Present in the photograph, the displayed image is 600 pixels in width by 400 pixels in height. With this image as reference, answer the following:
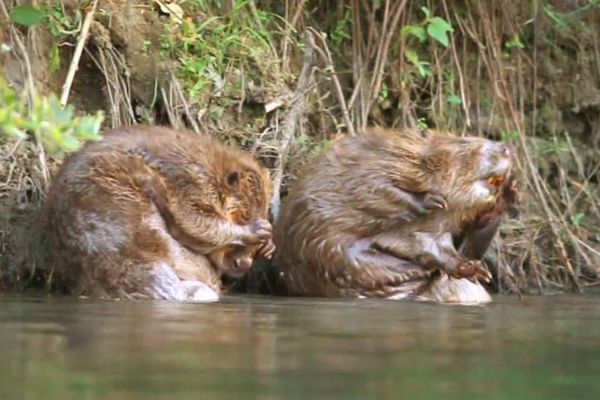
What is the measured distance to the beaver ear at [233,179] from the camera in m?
5.79

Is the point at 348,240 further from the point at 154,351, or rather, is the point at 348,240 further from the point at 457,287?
the point at 154,351

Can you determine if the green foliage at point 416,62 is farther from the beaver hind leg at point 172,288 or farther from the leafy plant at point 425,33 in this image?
the beaver hind leg at point 172,288

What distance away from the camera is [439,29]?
6992 mm

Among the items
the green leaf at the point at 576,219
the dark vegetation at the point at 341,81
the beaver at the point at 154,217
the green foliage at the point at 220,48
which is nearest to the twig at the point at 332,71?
the dark vegetation at the point at 341,81

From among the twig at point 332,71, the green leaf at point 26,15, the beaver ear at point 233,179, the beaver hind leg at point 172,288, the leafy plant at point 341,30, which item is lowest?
the beaver hind leg at point 172,288

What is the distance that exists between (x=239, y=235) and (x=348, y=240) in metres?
0.46

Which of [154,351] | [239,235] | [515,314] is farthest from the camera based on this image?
[239,235]

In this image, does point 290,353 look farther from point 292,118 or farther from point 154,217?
point 292,118

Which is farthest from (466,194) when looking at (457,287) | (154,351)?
(154,351)

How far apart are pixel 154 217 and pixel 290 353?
7.76 feet

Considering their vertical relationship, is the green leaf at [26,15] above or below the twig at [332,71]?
above

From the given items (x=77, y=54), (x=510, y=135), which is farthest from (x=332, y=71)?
(x=77, y=54)

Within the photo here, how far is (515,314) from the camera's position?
478cm

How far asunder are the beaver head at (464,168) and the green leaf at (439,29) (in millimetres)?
943
